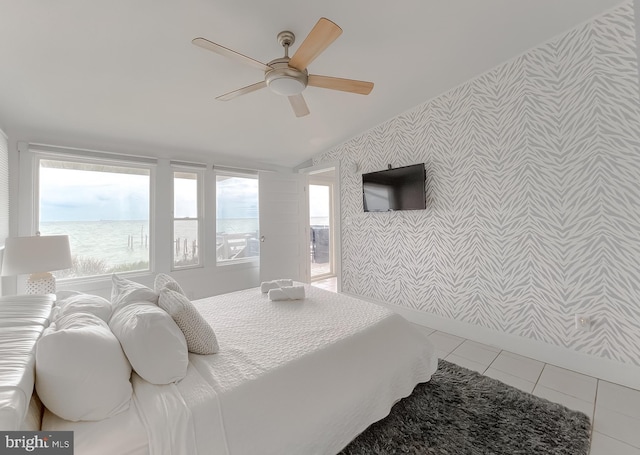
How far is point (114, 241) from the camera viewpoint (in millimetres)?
3240

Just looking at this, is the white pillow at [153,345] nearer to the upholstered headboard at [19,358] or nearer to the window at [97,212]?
the upholstered headboard at [19,358]

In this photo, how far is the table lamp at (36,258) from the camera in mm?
2055

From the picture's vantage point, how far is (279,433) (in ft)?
3.72

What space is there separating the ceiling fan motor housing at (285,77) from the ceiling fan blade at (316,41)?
42mm

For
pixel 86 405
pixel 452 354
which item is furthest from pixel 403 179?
pixel 86 405

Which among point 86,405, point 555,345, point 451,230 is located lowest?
point 555,345

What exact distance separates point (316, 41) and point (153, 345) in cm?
174

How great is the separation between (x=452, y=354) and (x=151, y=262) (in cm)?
357

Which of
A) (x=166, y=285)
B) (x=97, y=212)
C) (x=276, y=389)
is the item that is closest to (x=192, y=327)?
(x=166, y=285)

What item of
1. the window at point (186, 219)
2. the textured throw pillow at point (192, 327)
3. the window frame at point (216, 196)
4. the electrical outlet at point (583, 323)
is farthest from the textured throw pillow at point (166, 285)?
the electrical outlet at point (583, 323)

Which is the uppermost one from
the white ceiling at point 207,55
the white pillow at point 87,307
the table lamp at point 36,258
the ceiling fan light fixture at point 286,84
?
the white ceiling at point 207,55

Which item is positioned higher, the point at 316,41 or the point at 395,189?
the point at 316,41

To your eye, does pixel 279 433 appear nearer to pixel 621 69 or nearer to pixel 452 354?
pixel 452 354

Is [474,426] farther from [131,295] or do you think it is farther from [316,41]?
[316,41]
